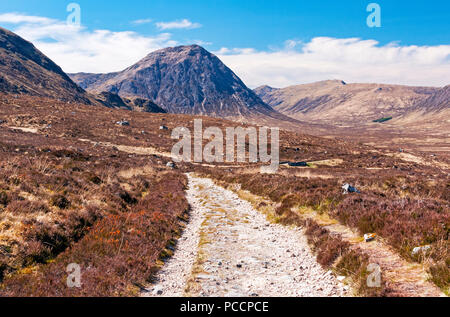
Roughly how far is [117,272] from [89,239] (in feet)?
8.57

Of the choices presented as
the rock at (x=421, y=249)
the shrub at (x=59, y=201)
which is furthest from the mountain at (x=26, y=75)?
the rock at (x=421, y=249)

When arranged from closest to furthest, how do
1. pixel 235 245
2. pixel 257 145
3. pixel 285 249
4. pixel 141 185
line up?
1. pixel 285 249
2. pixel 235 245
3. pixel 141 185
4. pixel 257 145

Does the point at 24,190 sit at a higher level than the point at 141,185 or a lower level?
higher

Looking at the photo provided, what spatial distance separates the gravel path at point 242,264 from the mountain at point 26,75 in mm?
136731

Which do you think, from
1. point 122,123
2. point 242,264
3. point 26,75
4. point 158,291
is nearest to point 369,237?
point 242,264

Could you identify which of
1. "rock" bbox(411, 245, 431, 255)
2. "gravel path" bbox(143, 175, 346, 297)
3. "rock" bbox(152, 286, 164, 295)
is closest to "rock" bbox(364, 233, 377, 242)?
"rock" bbox(411, 245, 431, 255)

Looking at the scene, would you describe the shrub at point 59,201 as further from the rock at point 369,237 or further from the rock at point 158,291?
the rock at point 369,237

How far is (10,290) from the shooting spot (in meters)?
5.95

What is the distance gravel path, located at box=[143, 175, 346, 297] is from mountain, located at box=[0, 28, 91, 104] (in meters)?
137

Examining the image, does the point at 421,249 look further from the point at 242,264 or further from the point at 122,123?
the point at 122,123

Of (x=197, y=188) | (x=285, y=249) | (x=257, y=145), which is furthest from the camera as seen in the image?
(x=257, y=145)

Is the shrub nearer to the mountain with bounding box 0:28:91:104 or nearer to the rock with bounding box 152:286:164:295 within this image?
the rock with bounding box 152:286:164:295
